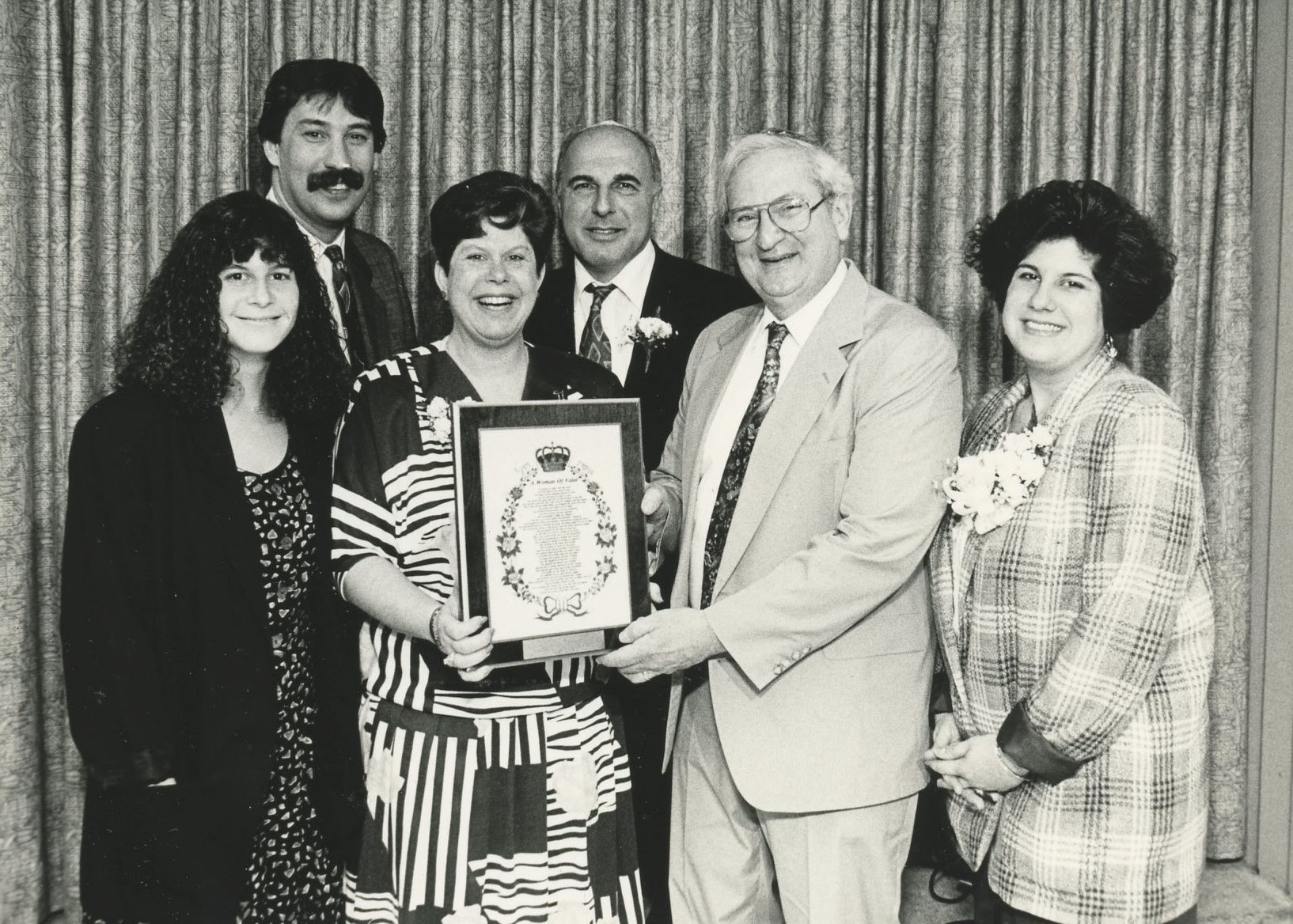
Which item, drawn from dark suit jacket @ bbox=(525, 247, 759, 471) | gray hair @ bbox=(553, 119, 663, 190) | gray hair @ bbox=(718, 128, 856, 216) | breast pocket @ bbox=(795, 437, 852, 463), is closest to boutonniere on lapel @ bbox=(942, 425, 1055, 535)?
breast pocket @ bbox=(795, 437, 852, 463)

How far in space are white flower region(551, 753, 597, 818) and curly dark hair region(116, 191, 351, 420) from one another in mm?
950

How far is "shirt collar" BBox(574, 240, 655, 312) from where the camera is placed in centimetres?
297

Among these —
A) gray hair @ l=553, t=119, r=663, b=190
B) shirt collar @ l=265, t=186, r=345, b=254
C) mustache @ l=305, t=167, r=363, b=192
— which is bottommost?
shirt collar @ l=265, t=186, r=345, b=254

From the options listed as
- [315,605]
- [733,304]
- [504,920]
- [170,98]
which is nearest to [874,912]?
[504,920]

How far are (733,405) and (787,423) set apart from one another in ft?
0.74

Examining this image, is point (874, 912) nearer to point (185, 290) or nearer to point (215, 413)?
point (215, 413)

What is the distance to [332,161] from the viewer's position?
275 cm

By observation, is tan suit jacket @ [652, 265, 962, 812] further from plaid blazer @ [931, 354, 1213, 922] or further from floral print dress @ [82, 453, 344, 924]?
floral print dress @ [82, 453, 344, 924]

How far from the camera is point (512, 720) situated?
1970 mm

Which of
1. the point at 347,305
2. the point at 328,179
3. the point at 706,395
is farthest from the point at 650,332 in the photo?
the point at 328,179

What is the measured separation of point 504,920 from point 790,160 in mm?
1715

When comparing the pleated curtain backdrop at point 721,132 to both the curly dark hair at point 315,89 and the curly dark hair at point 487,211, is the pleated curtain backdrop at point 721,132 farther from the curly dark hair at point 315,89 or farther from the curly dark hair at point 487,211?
the curly dark hair at point 487,211

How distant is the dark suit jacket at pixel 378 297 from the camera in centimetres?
287

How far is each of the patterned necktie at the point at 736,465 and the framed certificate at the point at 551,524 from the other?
23 cm
